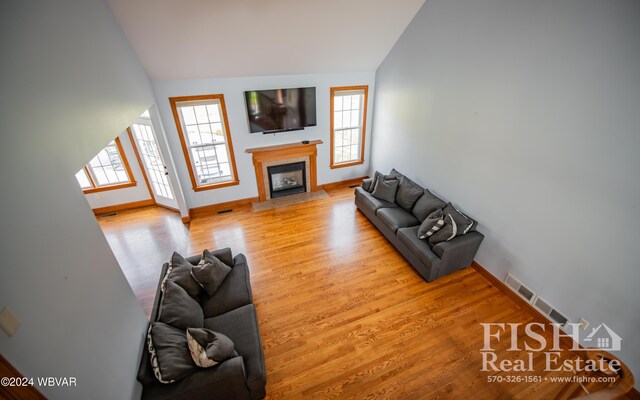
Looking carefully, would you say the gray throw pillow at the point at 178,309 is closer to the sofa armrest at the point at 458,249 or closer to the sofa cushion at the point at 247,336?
the sofa cushion at the point at 247,336

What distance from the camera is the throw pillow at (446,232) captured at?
340cm

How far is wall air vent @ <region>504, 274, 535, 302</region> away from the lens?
3059 mm

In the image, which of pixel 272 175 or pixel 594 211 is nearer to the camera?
pixel 594 211

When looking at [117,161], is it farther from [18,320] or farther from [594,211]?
[594,211]

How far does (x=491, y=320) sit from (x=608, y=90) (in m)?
2.47

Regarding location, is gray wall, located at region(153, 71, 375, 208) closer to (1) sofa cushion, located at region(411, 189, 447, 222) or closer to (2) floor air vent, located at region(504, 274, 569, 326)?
(1) sofa cushion, located at region(411, 189, 447, 222)

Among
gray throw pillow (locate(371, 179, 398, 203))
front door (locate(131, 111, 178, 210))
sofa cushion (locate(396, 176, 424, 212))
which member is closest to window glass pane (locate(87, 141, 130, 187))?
front door (locate(131, 111, 178, 210))

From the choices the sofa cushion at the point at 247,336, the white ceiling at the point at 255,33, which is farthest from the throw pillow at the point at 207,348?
the white ceiling at the point at 255,33

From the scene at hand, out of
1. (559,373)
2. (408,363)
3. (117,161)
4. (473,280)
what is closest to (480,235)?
(473,280)

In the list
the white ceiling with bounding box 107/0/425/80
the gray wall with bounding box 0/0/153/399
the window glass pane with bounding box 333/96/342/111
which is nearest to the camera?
the gray wall with bounding box 0/0/153/399

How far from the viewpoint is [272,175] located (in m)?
5.46

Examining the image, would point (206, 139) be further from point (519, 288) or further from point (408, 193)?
point (519, 288)

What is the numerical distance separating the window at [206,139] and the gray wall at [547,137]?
3.53 m

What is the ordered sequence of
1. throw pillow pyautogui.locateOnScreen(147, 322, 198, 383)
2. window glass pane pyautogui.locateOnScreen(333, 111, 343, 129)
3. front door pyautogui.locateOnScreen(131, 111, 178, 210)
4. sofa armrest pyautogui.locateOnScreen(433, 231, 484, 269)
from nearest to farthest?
throw pillow pyautogui.locateOnScreen(147, 322, 198, 383) < sofa armrest pyautogui.locateOnScreen(433, 231, 484, 269) < front door pyautogui.locateOnScreen(131, 111, 178, 210) < window glass pane pyautogui.locateOnScreen(333, 111, 343, 129)
